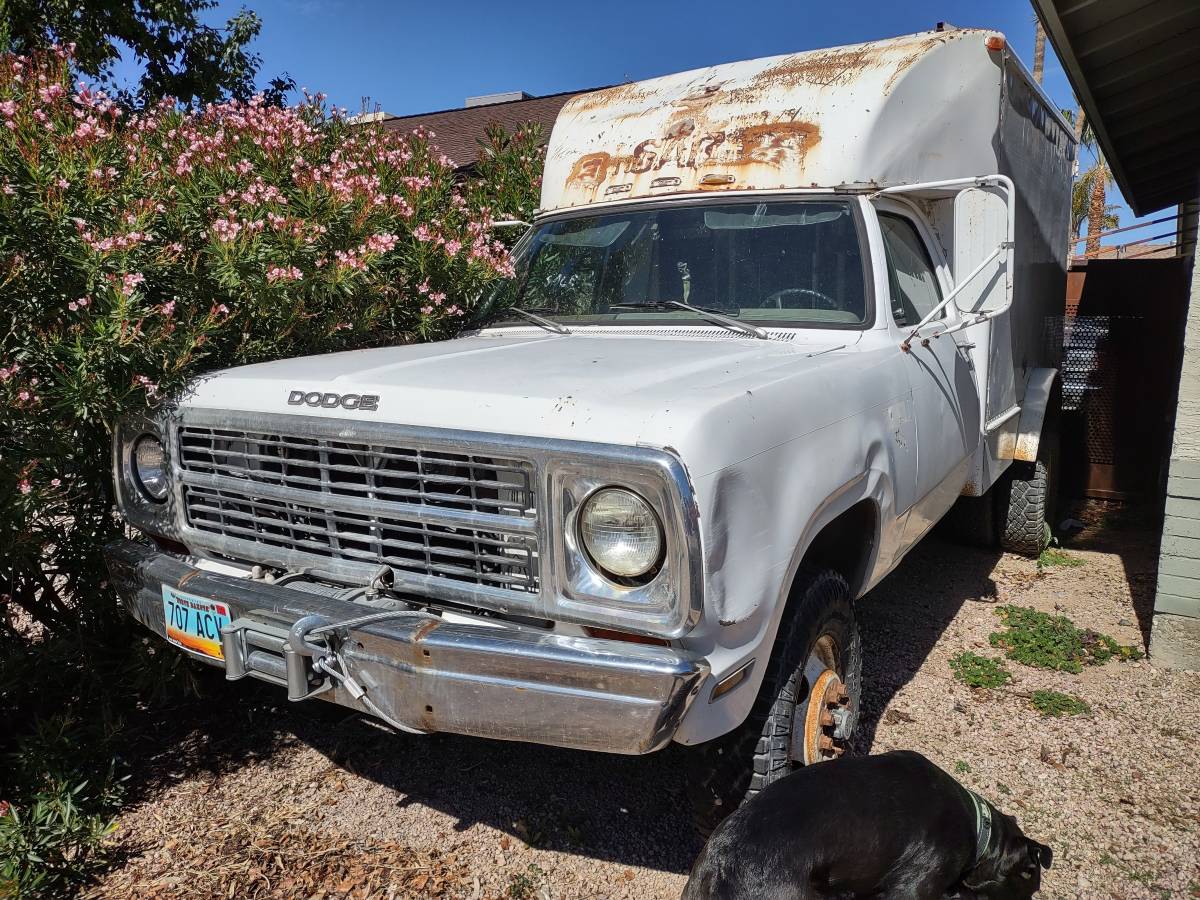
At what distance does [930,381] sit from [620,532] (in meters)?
1.96

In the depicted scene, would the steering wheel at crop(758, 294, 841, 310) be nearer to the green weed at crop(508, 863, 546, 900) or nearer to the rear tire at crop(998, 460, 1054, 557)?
the green weed at crop(508, 863, 546, 900)

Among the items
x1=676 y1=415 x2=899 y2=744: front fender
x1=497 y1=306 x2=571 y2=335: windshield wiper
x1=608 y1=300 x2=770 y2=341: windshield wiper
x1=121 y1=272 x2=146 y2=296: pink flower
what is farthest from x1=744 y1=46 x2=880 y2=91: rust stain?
x1=121 y1=272 x2=146 y2=296: pink flower

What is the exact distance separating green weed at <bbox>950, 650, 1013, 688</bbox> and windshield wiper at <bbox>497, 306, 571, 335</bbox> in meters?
2.53

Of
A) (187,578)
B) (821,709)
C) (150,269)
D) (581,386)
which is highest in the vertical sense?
(150,269)

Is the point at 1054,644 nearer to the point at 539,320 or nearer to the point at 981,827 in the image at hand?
the point at 981,827

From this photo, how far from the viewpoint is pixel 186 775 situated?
355 cm

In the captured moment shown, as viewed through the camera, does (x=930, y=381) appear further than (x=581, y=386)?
Yes

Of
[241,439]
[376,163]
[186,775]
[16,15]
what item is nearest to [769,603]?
[241,439]

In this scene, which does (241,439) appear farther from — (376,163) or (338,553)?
(376,163)

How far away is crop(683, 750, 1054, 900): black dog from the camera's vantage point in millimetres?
1991

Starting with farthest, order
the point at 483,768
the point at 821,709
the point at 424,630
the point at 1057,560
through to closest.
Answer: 1. the point at 1057,560
2. the point at 483,768
3. the point at 821,709
4. the point at 424,630

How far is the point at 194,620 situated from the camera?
2.86m

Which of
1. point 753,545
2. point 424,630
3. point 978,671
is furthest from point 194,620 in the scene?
point 978,671

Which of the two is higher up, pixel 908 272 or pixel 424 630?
pixel 908 272
